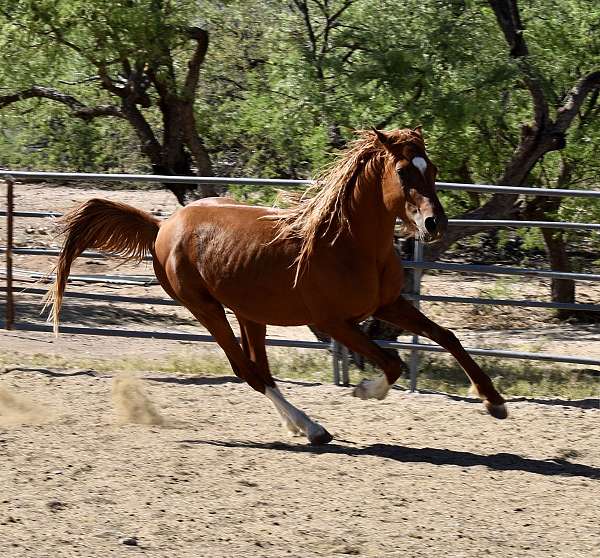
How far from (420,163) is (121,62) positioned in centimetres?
628

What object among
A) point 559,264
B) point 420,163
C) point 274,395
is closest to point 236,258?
point 274,395

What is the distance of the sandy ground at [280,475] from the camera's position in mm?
4008

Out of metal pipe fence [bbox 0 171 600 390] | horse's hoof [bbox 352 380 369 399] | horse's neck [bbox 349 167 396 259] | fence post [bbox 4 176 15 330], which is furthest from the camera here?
fence post [bbox 4 176 15 330]

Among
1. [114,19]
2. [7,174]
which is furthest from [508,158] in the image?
[7,174]

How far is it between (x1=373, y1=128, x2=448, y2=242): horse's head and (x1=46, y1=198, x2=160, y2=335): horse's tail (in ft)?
5.82

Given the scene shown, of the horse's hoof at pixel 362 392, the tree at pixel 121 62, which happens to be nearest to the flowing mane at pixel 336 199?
the horse's hoof at pixel 362 392

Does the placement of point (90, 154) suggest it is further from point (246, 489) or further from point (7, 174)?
point (246, 489)

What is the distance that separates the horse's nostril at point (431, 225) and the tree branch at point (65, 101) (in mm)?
6909

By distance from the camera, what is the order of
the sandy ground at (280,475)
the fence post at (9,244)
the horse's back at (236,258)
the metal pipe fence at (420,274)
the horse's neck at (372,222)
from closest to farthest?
1. the sandy ground at (280,475)
2. the horse's neck at (372,222)
3. the horse's back at (236,258)
4. the metal pipe fence at (420,274)
5. the fence post at (9,244)

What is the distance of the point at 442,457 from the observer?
5.34 meters

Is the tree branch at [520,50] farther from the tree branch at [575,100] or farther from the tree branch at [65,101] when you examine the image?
the tree branch at [65,101]

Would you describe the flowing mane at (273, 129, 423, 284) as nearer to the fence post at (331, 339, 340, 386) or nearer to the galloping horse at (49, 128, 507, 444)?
the galloping horse at (49, 128, 507, 444)

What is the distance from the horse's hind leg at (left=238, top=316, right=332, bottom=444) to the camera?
5.54m

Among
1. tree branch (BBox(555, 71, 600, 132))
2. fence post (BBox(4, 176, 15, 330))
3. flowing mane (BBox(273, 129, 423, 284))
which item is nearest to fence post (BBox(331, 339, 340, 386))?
flowing mane (BBox(273, 129, 423, 284))
